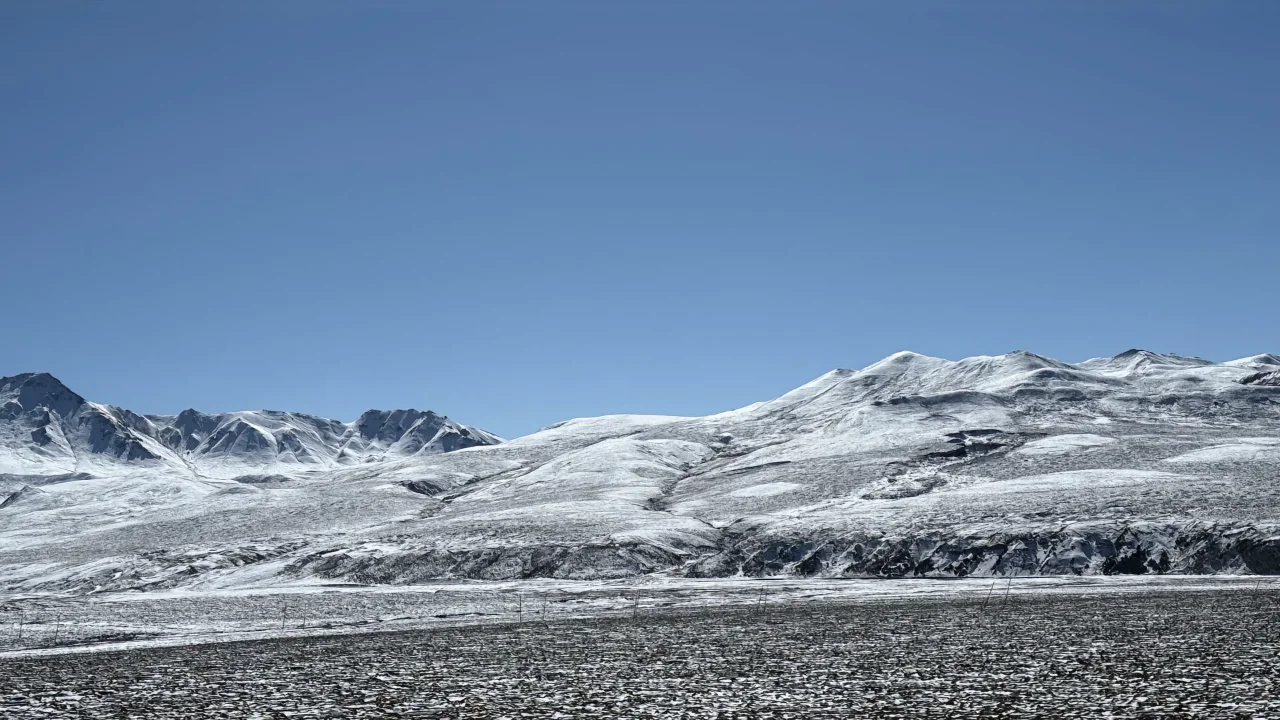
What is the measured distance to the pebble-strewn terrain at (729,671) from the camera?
20953mm

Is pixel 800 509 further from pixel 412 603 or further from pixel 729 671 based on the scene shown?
pixel 729 671

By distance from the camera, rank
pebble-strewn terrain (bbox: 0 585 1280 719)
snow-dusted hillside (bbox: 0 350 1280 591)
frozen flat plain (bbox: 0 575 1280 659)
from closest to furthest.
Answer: pebble-strewn terrain (bbox: 0 585 1280 719) < frozen flat plain (bbox: 0 575 1280 659) < snow-dusted hillside (bbox: 0 350 1280 591)

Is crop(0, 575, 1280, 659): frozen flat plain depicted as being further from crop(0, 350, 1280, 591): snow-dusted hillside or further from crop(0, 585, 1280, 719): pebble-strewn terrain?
crop(0, 585, 1280, 719): pebble-strewn terrain

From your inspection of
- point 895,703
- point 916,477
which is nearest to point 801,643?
point 895,703

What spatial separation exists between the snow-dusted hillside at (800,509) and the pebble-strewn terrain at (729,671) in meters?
37.5

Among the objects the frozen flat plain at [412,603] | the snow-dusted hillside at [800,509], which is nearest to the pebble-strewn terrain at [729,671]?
the frozen flat plain at [412,603]

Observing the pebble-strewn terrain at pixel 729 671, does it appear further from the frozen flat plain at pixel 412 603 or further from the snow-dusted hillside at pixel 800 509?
the snow-dusted hillside at pixel 800 509

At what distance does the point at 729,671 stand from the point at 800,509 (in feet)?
256

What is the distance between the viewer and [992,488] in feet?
332

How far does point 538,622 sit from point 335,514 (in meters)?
87.9

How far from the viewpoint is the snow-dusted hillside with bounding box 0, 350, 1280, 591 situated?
262 feet

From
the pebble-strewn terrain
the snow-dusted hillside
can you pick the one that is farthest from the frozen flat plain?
the pebble-strewn terrain

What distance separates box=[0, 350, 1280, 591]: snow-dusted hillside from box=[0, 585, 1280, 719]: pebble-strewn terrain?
37507mm

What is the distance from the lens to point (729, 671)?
88.1 feet
